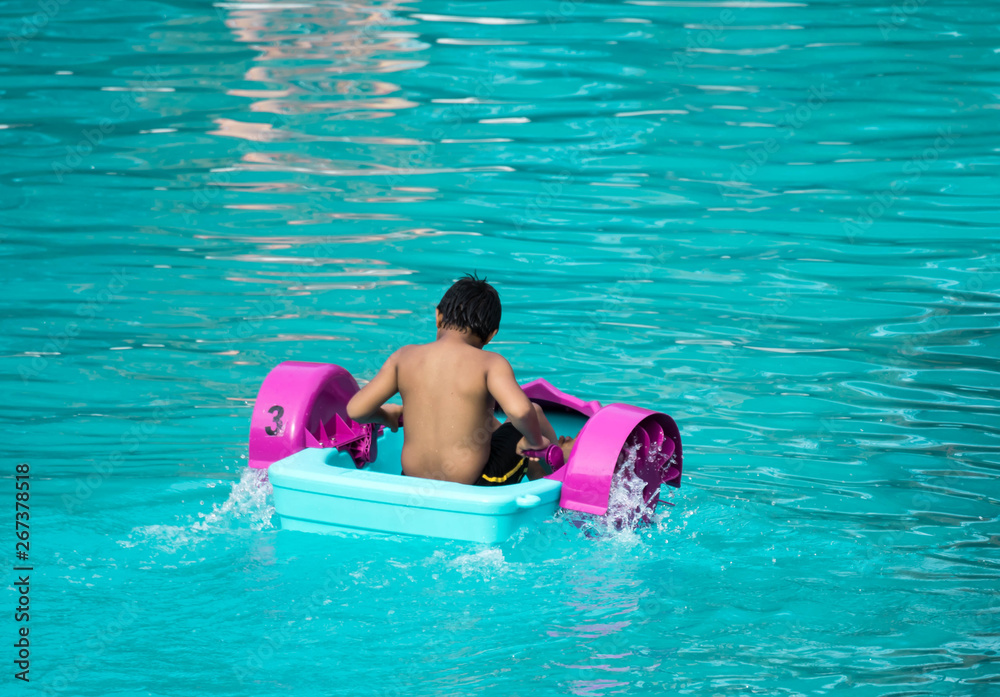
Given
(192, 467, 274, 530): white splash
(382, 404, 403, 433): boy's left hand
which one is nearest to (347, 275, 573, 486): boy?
(382, 404, 403, 433): boy's left hand

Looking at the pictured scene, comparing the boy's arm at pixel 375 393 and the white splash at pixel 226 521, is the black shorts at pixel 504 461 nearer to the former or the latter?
the boy's arm at pixel 375 393

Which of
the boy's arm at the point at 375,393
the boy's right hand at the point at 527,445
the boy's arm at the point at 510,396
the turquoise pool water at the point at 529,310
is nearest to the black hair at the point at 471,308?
the boy's arm at the point at 510,396

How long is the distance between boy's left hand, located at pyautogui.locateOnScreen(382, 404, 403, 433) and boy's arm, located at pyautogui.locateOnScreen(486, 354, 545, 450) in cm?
55

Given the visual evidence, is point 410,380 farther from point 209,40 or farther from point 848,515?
point 209,40

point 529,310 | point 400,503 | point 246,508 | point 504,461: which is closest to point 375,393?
point 400,503

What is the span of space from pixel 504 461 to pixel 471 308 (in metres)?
0.66

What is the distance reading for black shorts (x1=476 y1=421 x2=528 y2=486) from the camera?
14.5 ft

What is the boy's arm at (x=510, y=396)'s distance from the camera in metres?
4.18

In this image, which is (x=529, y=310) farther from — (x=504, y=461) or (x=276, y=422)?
(x=504, y=461)

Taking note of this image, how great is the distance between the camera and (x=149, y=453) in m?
5.57

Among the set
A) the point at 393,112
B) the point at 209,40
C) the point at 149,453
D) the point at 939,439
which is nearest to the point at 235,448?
the point at 149,453

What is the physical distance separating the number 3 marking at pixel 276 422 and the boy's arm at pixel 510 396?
40.7 inches

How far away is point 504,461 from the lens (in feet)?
14.7

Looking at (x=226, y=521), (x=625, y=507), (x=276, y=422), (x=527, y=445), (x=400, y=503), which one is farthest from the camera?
(x=276, y=422)
